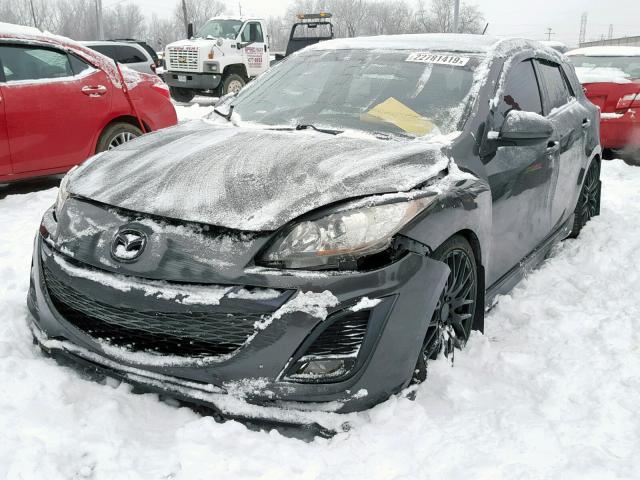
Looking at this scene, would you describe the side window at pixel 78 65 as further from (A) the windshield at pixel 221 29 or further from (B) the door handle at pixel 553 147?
(A) the windshield at pixel 221 29

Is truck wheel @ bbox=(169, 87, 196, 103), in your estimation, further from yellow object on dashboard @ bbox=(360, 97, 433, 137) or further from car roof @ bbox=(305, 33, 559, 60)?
yellow object on dashboard @ bbox=(360, 97, 433, 137)

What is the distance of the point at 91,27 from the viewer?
310 feet

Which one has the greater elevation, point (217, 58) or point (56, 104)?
point (56, 104)

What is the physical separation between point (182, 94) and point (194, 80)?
0.85 meters

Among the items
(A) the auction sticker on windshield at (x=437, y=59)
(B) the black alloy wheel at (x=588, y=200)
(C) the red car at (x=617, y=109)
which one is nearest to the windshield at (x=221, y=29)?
(C) the red car at (x=617, y=109)

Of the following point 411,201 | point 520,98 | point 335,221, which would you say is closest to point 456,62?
point 520,98

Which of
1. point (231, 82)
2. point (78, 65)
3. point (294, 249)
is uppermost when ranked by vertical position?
point (78, 65)

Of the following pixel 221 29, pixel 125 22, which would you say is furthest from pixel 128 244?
pixel 125 22

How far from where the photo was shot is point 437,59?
3.34m

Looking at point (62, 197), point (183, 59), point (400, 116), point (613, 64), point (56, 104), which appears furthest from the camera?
point (183, 59)

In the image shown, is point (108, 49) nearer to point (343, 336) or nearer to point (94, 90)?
point (94, 90)

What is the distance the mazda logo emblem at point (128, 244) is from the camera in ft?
7.19

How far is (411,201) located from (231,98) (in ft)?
6.48

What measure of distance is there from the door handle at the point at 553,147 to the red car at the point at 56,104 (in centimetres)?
318
